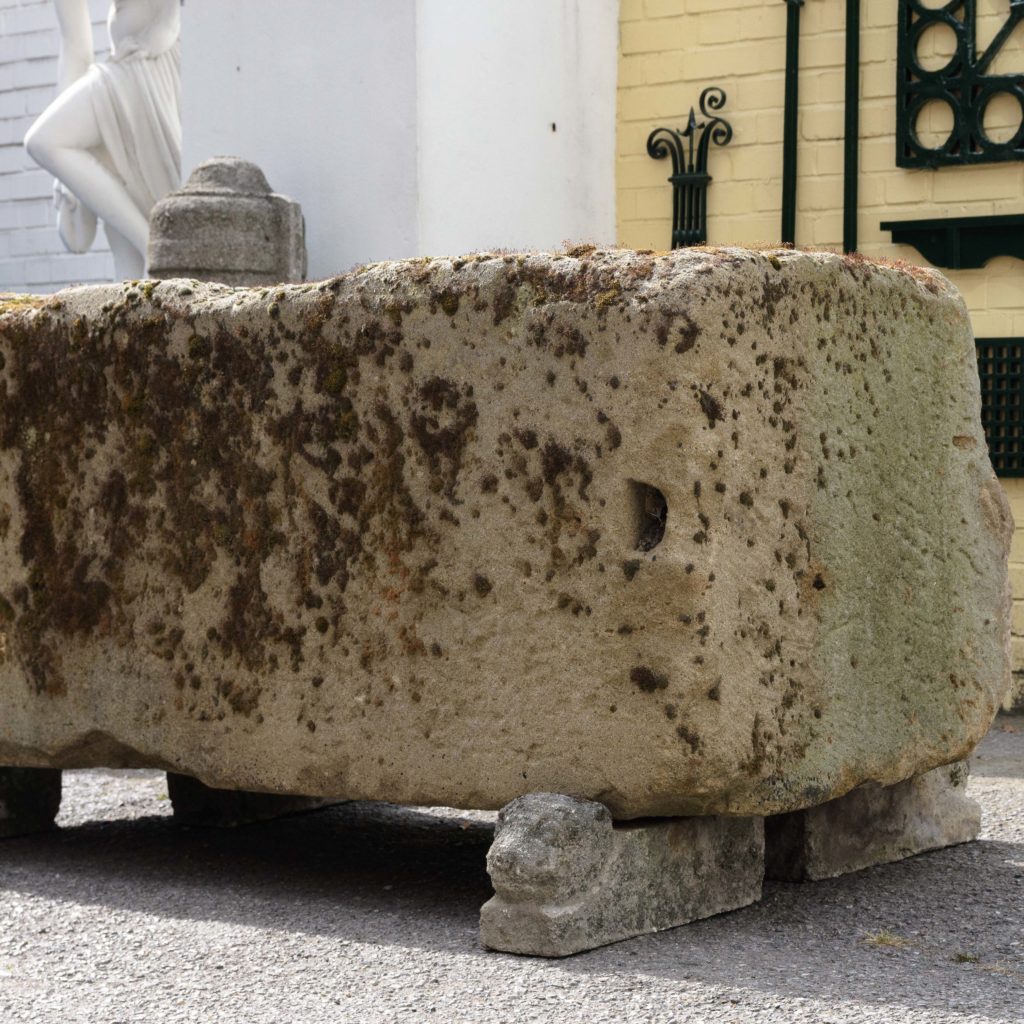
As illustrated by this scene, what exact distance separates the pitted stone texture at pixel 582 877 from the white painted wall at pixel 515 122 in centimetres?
348

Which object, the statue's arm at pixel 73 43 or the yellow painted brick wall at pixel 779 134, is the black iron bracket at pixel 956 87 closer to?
the yellow painted brick wall at pixel 779 134

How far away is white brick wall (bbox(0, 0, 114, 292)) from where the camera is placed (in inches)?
420

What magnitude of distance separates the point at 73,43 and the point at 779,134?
3138 mm

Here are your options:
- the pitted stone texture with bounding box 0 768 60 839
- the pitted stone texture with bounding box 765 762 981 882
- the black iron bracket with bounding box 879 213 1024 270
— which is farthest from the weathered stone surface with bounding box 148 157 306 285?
Result: the pitted stone texture with bounding box 765 762 981 882

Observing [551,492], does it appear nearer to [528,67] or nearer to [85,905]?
[85,905]

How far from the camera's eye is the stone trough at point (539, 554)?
3453 millimetres

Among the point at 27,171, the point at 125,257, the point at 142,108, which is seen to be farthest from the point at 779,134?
the point at 27,171

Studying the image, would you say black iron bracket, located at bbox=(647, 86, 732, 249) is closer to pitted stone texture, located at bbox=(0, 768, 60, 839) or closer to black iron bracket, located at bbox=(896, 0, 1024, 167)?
black iron bracket, located at bbox=(896, 0, 1024, 167)

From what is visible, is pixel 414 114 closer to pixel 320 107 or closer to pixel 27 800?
pixel 320 107

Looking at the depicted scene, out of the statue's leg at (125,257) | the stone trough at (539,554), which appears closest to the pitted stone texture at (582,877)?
the stone trough at (539,554)

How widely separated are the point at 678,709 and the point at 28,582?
5.42ft

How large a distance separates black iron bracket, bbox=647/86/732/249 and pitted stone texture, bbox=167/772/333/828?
3216 millimetres

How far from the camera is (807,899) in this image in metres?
3.88

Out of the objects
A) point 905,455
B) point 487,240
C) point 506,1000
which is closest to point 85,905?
point 506,1000
